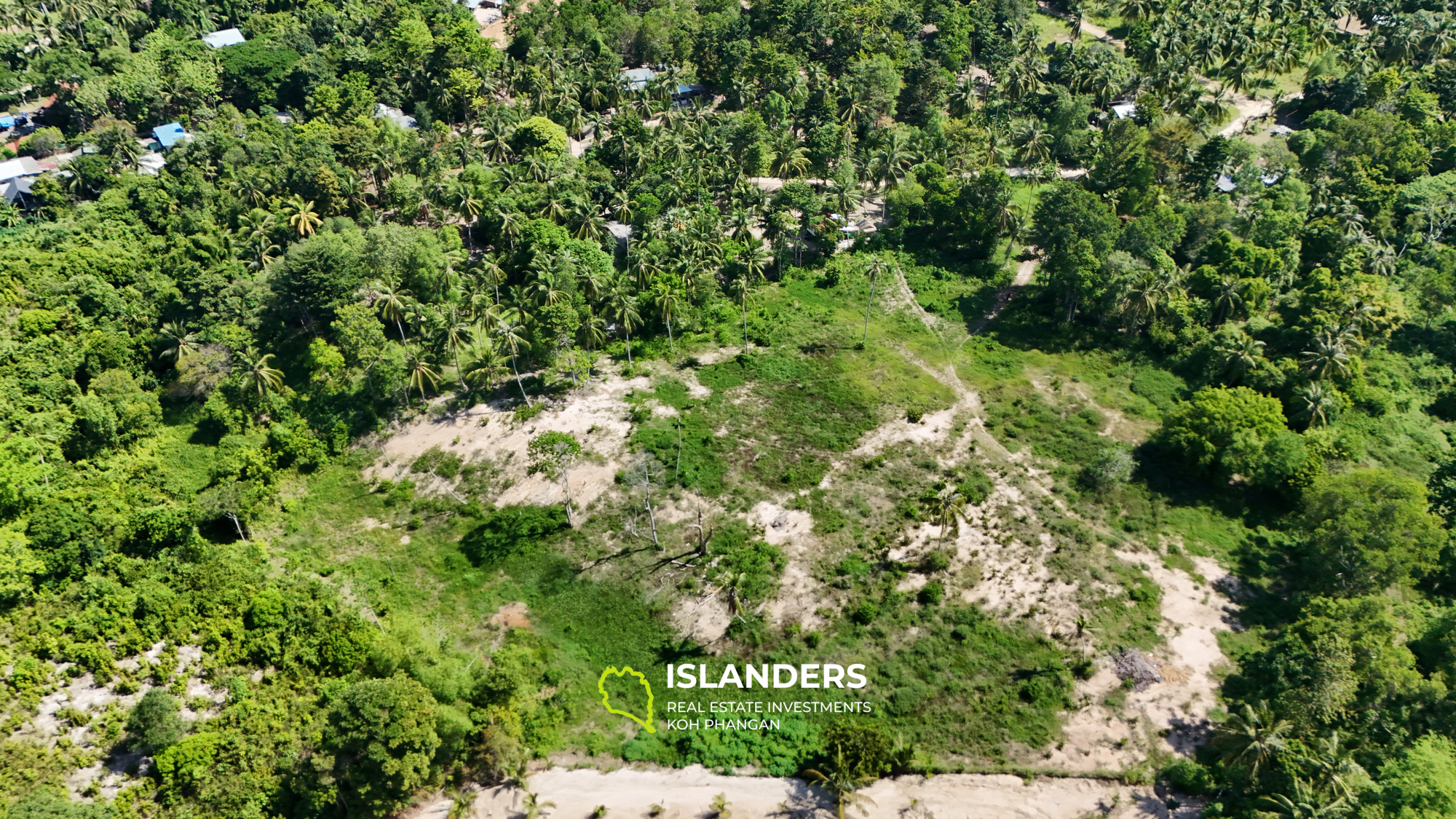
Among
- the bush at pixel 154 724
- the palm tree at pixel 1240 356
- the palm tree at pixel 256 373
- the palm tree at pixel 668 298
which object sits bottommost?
the bush at pixel 154 724

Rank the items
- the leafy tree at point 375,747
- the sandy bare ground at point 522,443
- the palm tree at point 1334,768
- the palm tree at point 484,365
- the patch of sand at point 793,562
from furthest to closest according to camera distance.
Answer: the palm tree at point 484,365 < the sandy bare ground at point 522,443 < the patch of sand at point 793,562 < the leafy tree at point 375,747 < the palm tree at point 1334,768

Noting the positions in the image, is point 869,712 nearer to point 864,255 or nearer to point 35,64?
point 864,255

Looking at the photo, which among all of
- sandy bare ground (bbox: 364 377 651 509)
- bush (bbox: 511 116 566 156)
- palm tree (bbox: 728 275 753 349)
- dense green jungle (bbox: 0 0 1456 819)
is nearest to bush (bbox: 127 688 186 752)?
dense green jungle (bbox: 0 0 1456 819)

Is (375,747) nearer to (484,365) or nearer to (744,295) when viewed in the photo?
(484,365)

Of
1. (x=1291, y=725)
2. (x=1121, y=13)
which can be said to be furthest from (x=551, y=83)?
(x=1291, y=725)

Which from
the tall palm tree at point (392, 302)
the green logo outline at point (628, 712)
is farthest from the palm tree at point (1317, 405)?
the tall palm tree at point (392, 302)

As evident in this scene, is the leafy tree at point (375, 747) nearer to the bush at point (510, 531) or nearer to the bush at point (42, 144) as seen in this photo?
the bush at point (510, 531)
